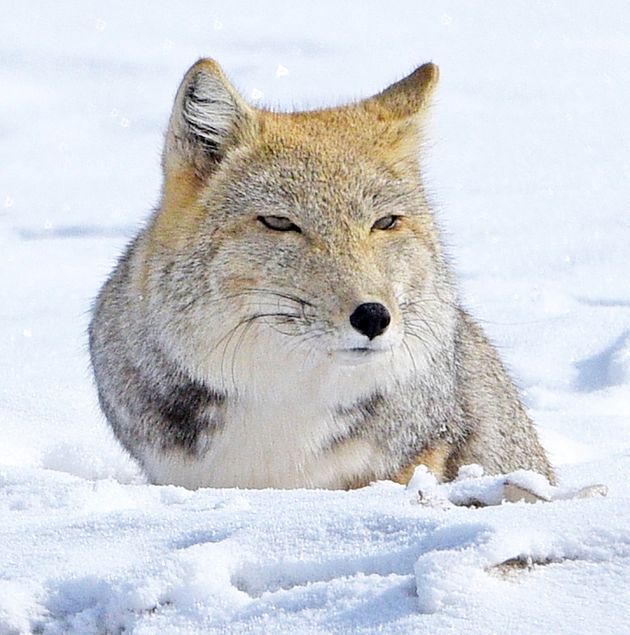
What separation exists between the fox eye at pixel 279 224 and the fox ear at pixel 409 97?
0.87 meters

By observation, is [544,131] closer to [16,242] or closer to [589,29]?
[589,29]

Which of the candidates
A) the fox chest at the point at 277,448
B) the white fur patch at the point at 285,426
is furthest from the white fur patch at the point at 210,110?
the fox chest at the point at 277,448

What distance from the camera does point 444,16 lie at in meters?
18.5

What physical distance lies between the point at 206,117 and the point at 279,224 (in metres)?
0.66

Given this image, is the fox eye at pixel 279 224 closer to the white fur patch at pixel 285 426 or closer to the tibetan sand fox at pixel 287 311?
the tibetan sand fox at pixel 287 311

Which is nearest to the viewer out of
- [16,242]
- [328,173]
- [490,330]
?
[328,173]

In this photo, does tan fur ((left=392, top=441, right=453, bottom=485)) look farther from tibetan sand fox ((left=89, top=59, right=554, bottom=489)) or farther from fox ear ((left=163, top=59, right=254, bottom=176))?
fox ear ((left=163, top=59, right=254, bottom=176))

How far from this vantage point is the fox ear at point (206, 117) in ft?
16.3

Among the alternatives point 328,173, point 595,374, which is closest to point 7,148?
point 595,374

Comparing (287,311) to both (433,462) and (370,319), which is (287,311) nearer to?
(370,319)

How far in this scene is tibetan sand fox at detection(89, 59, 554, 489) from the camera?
177 inches

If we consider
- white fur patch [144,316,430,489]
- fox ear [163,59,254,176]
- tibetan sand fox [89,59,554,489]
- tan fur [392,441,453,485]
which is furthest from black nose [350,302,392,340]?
fox ear [163,59,254,176]

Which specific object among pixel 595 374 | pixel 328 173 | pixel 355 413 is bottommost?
pixel 595 374

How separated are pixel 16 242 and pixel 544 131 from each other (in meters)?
6.29
